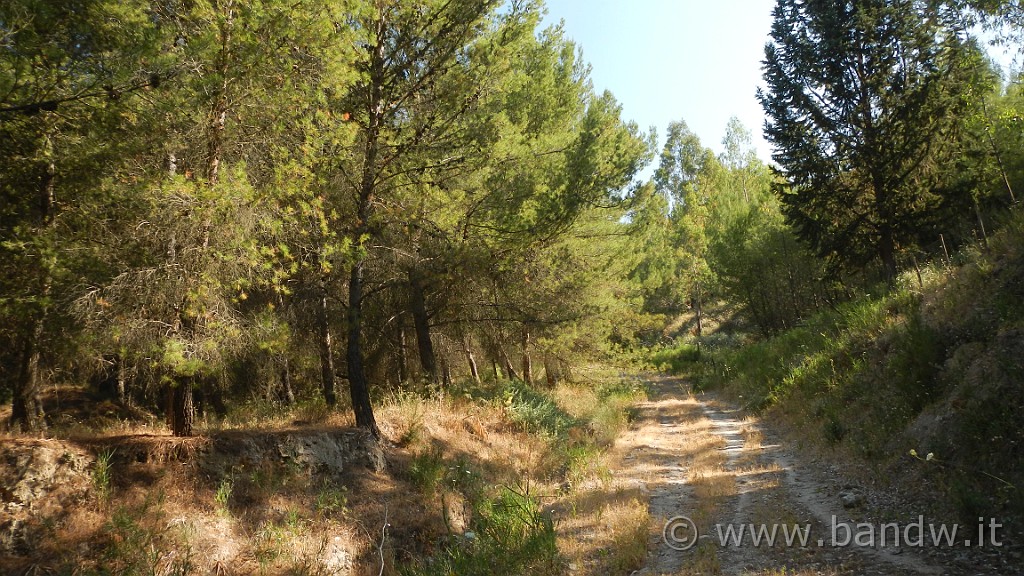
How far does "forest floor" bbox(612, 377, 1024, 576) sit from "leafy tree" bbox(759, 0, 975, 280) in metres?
7.18

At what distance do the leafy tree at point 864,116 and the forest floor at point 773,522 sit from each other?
718cm

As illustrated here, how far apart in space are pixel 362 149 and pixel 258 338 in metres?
Answer: 3.74

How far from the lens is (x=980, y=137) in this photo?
13562 mm

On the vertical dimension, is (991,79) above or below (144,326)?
above

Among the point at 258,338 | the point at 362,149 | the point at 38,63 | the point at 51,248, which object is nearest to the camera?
the point at 38,63

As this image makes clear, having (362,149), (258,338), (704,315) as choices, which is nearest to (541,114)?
(362,149)

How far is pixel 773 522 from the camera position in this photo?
6184mm

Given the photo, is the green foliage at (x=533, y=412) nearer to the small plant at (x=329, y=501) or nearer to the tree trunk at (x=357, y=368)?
the tree trunk at (x=357, y=368)

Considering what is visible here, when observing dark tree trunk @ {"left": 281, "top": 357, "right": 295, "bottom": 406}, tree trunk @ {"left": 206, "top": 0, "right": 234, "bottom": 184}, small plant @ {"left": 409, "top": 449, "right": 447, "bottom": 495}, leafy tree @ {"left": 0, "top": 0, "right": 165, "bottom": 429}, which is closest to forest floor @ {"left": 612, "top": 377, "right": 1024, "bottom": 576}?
small plant @ {"left": 409, "top": 449, "right": 447, "bottom": 495}

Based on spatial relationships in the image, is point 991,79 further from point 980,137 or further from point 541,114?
point 541,114

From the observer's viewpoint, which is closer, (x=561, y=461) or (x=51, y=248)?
(x=51, y=248)

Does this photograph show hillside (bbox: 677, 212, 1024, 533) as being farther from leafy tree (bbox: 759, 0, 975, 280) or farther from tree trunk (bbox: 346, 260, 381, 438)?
tree trunk (bbox: 346, 260, 381, 438)

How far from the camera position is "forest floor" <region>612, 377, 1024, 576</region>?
15.6ft

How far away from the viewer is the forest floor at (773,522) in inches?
188
